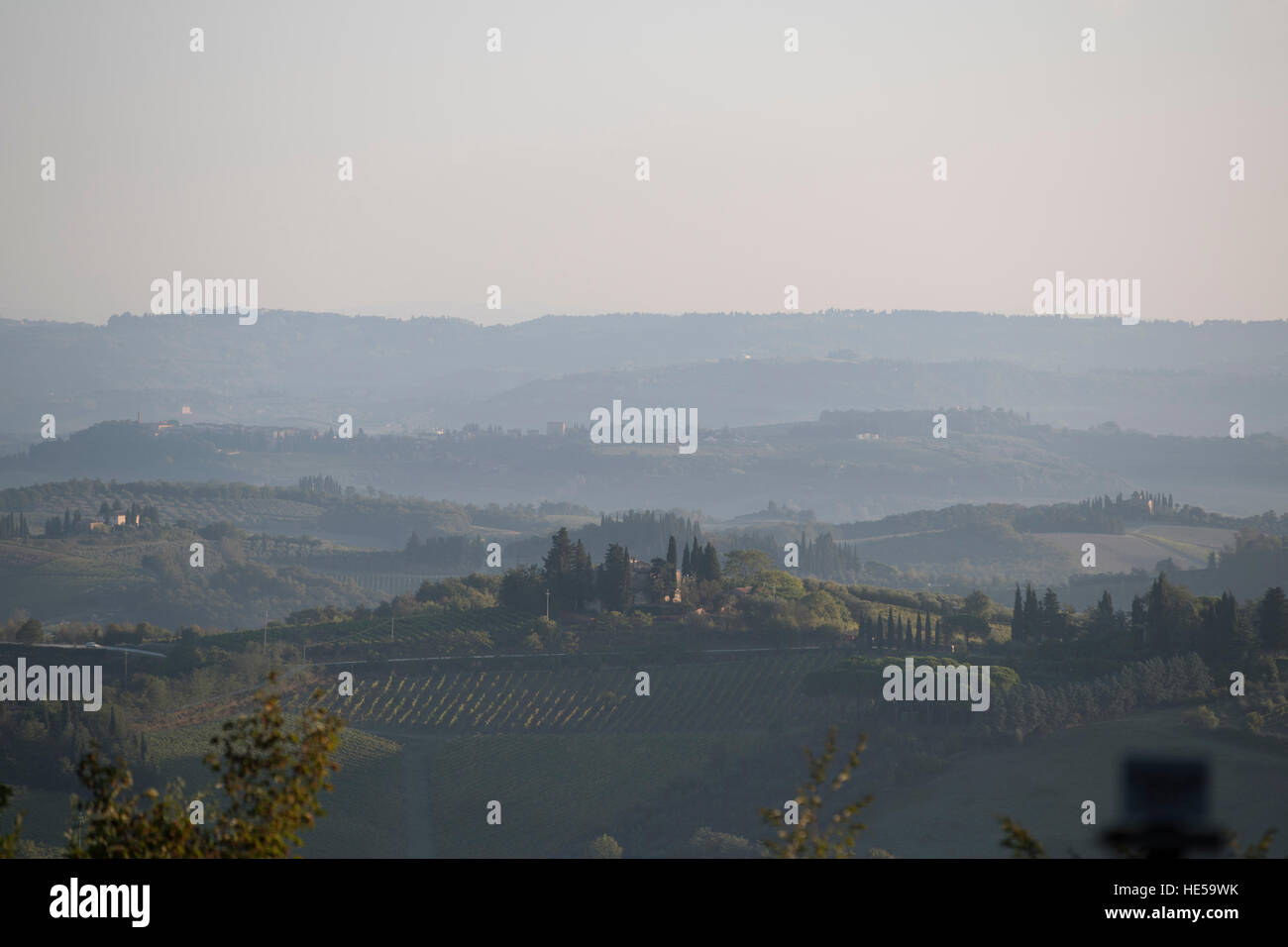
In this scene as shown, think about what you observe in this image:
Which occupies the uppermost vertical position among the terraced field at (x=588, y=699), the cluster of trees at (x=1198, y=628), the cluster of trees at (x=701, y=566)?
the cluster of trees at (x=701, y=566)

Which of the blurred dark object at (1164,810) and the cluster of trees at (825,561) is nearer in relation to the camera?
the blurred dark object at (1164,810)

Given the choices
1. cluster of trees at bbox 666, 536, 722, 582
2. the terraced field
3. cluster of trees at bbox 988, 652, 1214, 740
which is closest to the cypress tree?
cluster of trees at bbox 666, 536, 722, 582

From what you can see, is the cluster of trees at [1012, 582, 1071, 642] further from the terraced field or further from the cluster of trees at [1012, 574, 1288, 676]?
the terraced field

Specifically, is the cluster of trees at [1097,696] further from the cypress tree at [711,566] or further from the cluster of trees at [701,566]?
the cluster of trees at [701,566]

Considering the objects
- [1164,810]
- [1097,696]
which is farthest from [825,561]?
[1164,810]

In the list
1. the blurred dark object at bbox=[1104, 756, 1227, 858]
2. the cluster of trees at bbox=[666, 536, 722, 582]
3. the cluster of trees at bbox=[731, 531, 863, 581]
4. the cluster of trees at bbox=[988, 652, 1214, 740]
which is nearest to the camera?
the blurred dark object at bbox=[1104, 756, 1227, 858]

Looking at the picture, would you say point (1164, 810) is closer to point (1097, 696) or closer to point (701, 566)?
point (1097, 696)

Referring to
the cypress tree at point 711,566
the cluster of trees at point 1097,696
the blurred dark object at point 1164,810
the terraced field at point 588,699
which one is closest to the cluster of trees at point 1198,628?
the cluster of trees at point 1097,696
